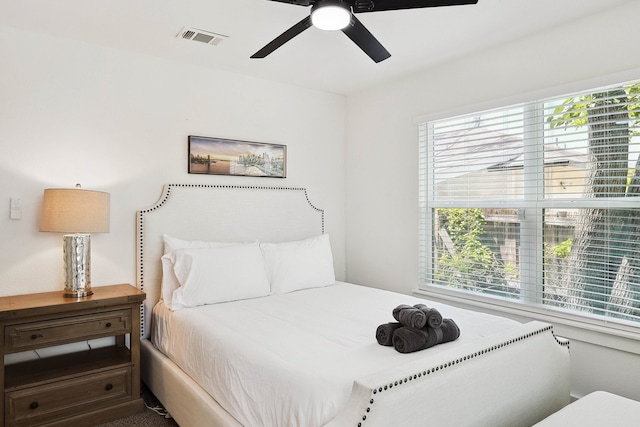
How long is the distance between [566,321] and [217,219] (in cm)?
254

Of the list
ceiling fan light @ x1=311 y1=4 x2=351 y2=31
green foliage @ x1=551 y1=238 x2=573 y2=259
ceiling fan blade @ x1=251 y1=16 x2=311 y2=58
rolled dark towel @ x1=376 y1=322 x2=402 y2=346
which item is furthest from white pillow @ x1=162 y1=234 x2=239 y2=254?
green foliage @ x1=551 y1=238 x2=573 y2=259

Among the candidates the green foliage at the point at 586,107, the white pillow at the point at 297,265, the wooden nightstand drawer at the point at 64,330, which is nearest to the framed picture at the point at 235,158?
the white pillow at the point at 297,265

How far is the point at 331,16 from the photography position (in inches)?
72.0

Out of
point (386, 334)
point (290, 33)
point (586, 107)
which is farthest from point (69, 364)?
point (586, 107)

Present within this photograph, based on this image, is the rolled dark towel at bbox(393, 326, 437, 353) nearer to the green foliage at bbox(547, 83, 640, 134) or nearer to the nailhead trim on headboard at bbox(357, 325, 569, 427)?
the nailhead trim on headboard at bbox(357, 325, 569, 427)

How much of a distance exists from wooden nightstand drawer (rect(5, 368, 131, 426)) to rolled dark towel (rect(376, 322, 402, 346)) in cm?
167

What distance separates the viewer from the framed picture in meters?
3.29

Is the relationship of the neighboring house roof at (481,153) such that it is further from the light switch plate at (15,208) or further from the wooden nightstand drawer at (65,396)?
the light switch plate at (15,208)

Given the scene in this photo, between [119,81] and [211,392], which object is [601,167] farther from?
[119,81]

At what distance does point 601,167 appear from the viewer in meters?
2.46

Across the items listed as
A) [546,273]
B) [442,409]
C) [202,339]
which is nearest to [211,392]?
[202,339]

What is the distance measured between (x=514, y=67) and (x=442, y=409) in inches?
91.0

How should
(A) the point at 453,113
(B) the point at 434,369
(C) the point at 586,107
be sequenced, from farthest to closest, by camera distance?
(A) the point at 453,113
(C) the point at 586,107
(B) the point at 434,369

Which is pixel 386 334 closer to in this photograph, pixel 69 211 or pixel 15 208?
pixel 69 211
